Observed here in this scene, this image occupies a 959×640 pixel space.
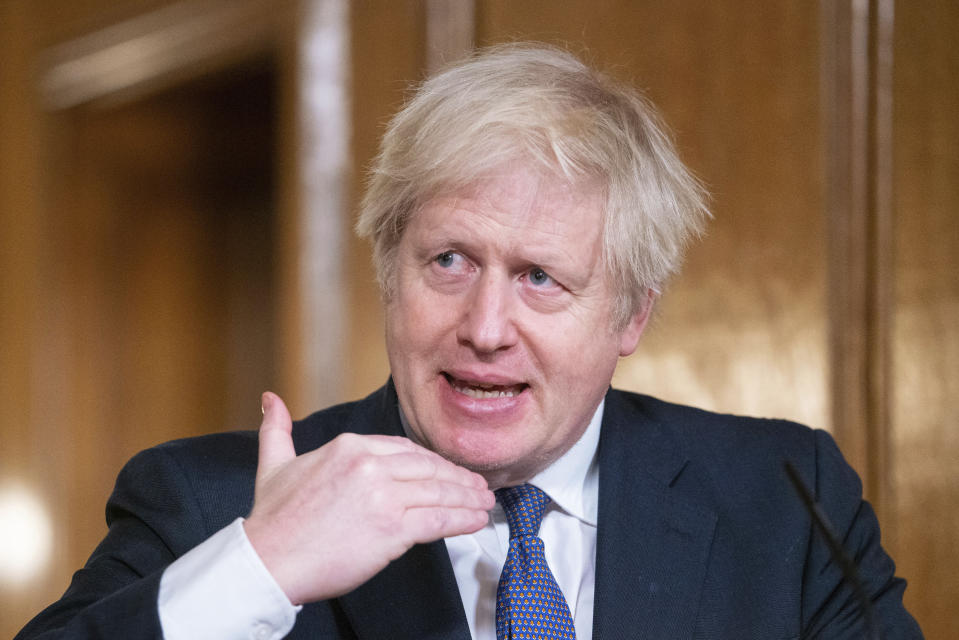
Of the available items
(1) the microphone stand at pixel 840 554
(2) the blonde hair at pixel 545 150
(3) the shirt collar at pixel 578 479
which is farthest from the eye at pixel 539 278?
(1) the microphone stand at pixel 840 554

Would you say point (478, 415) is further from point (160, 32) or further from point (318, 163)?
point (160, 32)

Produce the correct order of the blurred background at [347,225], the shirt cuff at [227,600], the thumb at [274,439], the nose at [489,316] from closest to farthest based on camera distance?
the shirt cuff at [227,600], the thumb at [274,439], the nose at [489,316], the blurred background at [347,225]

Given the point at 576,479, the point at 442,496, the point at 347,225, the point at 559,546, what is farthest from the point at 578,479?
the point at 347,225

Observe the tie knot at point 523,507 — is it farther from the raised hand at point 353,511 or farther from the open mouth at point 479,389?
the raised hand at point 353,511

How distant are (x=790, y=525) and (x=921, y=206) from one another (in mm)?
822

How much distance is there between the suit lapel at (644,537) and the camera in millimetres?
1532

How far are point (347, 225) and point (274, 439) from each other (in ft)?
5.30

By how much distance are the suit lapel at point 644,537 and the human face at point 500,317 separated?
0.19 metres

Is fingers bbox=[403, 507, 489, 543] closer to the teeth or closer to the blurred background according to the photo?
the teeth

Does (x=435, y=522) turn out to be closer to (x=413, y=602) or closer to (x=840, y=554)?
(x=413, y=602)

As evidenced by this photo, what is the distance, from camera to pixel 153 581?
1.20m

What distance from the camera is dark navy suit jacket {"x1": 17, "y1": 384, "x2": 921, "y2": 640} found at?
4.80ft

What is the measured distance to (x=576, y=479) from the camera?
1676 mm

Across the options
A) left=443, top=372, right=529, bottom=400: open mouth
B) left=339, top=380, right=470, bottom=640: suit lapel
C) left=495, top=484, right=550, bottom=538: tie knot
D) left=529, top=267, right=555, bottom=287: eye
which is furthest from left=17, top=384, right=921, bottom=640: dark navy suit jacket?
left=529, top=267, right=555, bottom=287: eye
